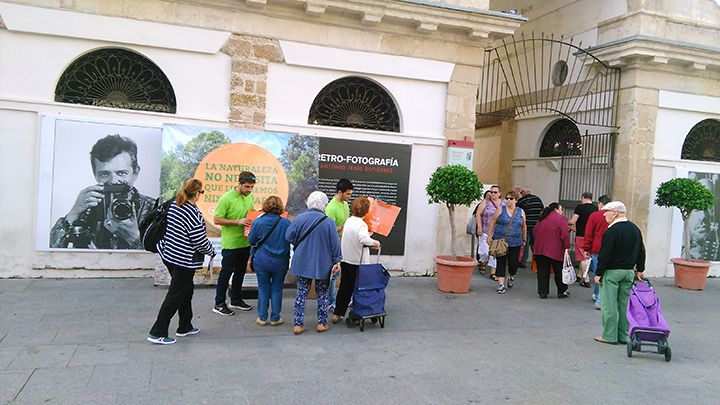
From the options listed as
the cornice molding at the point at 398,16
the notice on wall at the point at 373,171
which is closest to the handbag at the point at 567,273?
the notice on wall at the point at 373,171

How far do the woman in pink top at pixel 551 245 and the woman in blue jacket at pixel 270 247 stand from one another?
4.59 meters

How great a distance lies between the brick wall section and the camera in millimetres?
8109

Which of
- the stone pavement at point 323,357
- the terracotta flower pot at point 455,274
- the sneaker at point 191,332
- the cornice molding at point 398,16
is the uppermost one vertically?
the cornice molding at point 398,16

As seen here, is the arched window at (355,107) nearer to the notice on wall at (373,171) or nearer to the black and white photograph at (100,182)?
the notice on wall at (373,171)

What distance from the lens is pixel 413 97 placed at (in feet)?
30.5

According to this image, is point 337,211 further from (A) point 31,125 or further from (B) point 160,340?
(A) point 31,125

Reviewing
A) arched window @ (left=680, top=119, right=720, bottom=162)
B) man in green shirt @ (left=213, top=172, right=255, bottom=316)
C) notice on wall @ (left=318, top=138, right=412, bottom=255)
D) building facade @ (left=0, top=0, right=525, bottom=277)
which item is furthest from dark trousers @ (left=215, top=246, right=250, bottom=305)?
arched window @ (left=680, top=119, right=720, bottom=162)

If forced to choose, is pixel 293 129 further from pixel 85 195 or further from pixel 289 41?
pixel 85 195

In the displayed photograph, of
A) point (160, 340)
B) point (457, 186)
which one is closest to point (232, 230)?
point (160, 340)

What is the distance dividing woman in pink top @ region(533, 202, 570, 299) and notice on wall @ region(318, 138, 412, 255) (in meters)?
2.34

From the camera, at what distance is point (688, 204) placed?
977cm

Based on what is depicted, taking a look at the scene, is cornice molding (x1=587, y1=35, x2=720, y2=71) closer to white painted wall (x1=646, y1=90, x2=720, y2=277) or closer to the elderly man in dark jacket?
white painted wall (x1=646, y1=90, x2=720, y2=277)

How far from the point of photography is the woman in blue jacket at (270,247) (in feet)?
18.4

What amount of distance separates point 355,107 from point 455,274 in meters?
3.42
